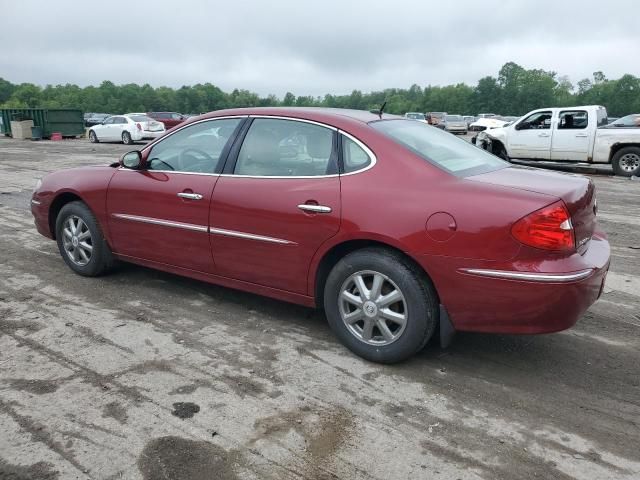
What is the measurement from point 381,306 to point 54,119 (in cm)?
3084

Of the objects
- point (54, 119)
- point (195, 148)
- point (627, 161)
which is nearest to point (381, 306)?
point (195, 148)

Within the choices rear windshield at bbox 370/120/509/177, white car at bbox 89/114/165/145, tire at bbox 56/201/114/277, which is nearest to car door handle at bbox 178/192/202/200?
tire at bbox 56/201/114/277

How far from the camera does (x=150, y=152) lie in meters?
4.71

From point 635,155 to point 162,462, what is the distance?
14.0m

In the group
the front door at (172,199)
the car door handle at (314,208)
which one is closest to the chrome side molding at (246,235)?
the front door at (172,199)

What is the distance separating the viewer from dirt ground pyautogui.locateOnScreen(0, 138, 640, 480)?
8.48ft

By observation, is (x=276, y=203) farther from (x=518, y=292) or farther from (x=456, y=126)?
(x=456, y=126)

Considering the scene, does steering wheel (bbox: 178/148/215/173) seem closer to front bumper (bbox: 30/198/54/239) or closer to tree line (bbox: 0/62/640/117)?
front bumper (bbox: 30/198/54/239)

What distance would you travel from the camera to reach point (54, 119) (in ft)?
97.8

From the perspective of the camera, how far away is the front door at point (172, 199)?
4.23 m

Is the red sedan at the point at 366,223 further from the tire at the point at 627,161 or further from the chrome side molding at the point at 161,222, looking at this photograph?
the tire at the point at 627,161

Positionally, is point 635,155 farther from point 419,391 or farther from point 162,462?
point 162,462

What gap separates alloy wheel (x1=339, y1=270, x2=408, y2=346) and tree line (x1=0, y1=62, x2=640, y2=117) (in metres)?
93.7

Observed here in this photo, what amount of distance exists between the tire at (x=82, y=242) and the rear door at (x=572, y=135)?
12.6 m
